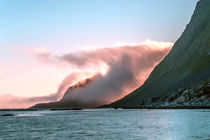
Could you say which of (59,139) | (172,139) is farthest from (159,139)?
(59,139)

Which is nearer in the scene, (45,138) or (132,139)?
(132,139)

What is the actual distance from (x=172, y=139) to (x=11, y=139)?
37116mm

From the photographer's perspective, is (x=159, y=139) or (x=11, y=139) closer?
(x=159, y=139)

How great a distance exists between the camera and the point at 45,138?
6838 centimetres

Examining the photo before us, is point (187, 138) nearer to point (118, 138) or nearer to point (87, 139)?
point (118, 138)

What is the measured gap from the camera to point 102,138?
66.5m

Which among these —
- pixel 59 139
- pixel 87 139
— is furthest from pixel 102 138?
pixel 59 139

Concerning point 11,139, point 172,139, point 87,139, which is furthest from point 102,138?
point 11,139

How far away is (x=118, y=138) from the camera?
66.4m

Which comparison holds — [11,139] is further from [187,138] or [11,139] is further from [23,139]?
[187,138]

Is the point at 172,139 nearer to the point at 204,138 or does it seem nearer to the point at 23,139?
the point at 204,138

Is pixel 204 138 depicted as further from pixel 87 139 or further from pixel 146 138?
pixel 87 139

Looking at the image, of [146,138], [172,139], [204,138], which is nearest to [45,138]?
[146,138]

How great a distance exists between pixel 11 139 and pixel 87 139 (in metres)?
18.5
